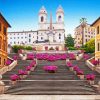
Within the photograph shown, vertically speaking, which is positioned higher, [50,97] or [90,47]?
[90,47]

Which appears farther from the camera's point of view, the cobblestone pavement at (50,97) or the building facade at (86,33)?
the building facade at (86,33)

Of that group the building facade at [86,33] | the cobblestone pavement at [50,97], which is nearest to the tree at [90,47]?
→ the cobblestone pavement at [50,97]

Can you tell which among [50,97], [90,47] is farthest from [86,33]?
[50,97]

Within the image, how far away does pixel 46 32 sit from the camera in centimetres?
14025

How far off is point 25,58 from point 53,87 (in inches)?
1156

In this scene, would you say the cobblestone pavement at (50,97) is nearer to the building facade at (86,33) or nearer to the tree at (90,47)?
the tree at (90,47)

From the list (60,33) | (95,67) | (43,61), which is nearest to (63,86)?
(95,67)

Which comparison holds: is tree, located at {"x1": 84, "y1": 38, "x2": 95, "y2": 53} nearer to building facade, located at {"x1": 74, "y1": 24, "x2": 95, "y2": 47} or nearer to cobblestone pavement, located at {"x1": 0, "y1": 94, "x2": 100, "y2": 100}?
cobblestone pavement, located at {"x1": 0, "y1": 94, "x2": 100, "y2": 100}

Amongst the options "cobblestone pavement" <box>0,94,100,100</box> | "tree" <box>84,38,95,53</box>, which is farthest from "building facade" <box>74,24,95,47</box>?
"cobblestone pavement" <box>0,94,100,100</box>

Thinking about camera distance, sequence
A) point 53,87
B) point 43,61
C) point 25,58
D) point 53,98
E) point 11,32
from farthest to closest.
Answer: point 11,32 < point 25,58 < point 43,61 < point 53,87 < point 53,98

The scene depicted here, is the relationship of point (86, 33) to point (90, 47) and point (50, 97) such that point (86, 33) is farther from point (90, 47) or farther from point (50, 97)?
point (50, 97)

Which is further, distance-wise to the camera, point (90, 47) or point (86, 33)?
point (86, 33)

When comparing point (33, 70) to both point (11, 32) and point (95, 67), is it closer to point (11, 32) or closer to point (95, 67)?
point (95, 67)

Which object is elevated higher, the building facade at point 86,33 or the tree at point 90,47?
the building facade at point 86,33
